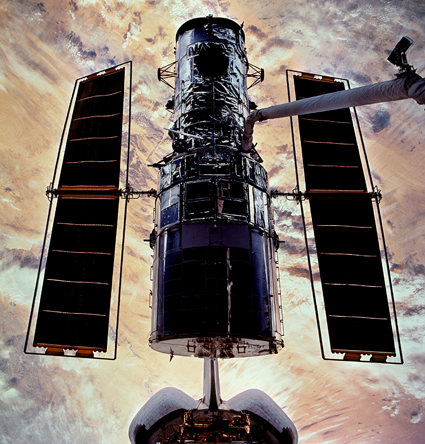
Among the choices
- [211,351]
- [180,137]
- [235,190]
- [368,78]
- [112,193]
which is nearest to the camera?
[211,351]

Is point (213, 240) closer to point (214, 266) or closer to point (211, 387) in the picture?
point (214, 266)

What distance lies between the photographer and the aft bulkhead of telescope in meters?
10.8

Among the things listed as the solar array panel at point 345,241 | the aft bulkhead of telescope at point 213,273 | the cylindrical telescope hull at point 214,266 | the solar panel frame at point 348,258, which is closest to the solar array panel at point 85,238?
the aft bulkhead of telescope at point 213,273

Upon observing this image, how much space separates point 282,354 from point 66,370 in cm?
1963

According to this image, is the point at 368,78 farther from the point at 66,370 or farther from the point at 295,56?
the point at 66,370

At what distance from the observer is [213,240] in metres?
11.4

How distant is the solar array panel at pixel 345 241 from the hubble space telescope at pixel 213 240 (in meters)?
0.04

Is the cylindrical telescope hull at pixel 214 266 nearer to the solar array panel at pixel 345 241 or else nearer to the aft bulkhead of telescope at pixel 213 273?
the aft bulkhead of telescope at pixel 213 273

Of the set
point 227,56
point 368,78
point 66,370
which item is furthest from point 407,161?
point 66,370

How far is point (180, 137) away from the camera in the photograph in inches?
558

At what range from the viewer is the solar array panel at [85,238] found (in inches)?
536

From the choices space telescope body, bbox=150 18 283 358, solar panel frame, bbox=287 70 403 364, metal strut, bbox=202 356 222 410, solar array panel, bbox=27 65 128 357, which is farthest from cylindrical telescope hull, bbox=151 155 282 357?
solar array panel, bbox=27 65 128 357

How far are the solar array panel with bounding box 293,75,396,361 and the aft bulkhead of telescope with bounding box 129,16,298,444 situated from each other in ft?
9.14

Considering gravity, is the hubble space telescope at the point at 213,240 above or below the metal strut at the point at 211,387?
above
